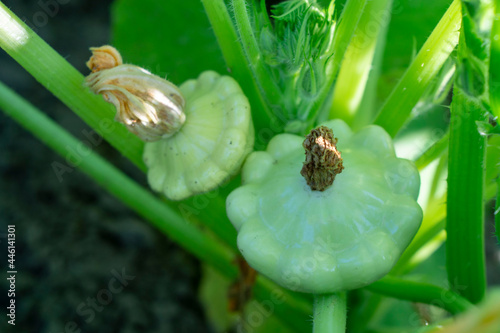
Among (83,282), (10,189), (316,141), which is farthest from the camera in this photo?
(10,189)

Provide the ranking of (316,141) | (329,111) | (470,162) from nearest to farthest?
(316,141), (470,162), (329,111)

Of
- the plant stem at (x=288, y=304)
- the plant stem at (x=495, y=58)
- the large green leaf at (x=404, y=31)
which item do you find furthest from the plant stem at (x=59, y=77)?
the large green leaf at (x=404, y=31)

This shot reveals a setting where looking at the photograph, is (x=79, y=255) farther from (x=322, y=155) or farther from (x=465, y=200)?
(x=465, y=200)

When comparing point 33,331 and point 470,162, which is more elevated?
point 470,162

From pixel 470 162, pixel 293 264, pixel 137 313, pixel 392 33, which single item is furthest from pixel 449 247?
pixel 137 313

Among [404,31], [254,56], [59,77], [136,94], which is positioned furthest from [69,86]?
[404,31]

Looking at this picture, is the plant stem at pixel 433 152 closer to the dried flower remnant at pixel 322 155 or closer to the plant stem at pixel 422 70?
the plant stem at pixel 422 70

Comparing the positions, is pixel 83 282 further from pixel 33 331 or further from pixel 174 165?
pixel 174 165
